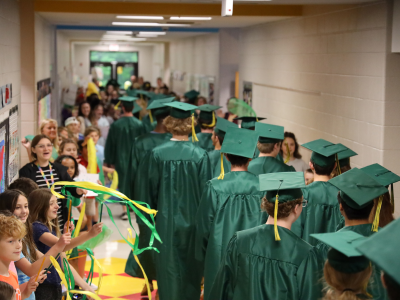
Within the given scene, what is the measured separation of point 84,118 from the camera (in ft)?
32.9

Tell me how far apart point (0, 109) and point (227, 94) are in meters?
7.54

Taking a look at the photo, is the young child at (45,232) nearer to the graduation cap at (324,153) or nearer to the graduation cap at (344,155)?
the graduation cap at (324,153)

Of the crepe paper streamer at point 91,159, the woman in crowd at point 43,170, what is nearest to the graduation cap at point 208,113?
the crepe paper streamer at point 91,159

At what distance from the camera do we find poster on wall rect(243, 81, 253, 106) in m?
10.3

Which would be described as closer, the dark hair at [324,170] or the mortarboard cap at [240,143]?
the mortarboard cap at [240,143]

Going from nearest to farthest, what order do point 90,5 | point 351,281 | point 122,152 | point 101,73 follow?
point 351,281 → point 90,5 → point 122,152 → point 101,73

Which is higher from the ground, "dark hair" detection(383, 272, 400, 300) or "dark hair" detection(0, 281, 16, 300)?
"dark hair" detection(383, 272, 400, 300)

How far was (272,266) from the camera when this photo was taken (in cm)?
270

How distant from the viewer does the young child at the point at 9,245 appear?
290 cm

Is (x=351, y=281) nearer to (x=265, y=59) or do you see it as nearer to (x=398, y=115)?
(x=398, y=115)

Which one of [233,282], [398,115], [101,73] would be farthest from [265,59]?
[101,73]

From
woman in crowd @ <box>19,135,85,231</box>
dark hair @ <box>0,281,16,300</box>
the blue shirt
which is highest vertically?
woman in crowd @ <box>19,135,85,231</box>

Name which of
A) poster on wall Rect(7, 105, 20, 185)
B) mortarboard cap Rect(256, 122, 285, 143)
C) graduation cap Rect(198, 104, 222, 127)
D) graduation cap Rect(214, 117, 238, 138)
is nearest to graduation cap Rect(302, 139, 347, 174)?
mortarboard cap Rect(256, 122, 285, 143)

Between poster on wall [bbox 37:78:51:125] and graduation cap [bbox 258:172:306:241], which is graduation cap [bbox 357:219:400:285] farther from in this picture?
poster on wall [bbox 37:78:51:125]
